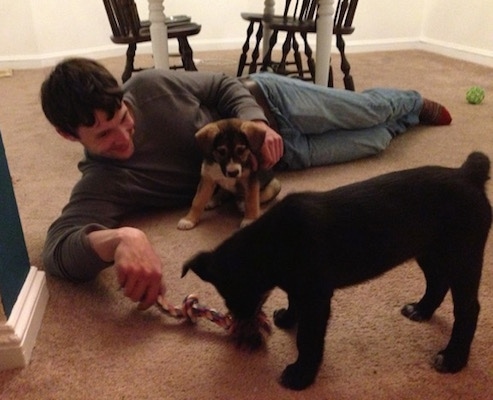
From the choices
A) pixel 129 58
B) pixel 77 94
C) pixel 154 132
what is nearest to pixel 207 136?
pixel 154 132

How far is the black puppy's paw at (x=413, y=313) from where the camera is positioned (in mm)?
1106

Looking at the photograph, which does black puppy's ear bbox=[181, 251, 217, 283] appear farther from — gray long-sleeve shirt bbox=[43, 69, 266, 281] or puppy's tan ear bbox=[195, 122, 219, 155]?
puppy's tan ear bbox=[195, 122, 219, 155]

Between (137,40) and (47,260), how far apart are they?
2015 mm

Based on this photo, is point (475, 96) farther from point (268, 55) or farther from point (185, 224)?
point (185, 224)

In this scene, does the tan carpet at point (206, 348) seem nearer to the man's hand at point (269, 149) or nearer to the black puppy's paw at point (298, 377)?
the black puppy's paw at point (298, 377)

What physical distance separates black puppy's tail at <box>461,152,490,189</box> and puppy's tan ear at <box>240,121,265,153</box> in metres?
0.70

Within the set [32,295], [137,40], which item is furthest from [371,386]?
[137,40]

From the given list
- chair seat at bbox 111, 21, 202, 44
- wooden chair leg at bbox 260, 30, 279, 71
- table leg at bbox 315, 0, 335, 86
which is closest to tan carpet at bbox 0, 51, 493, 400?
table leg at bbox 315, 0, 335, 86

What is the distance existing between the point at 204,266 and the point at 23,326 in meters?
0.40

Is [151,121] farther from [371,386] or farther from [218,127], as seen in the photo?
[371,386]

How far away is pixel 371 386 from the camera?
3.11 feet

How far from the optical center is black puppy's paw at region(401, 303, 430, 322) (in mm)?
1106

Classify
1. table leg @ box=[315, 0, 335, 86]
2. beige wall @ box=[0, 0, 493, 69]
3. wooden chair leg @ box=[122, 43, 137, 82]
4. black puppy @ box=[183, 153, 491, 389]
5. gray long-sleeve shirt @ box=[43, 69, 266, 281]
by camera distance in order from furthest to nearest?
beige wall @ box=[0, 0, 493, 69] → wooden chair leg @ box=[122, 43, 137, 82] → table leg @ box=[315, 0, 335, 86] → gray long-sleeve shirt @ box=[43, 69, 266, 281] → black puppy @ box=[183, 153, 491, 389]

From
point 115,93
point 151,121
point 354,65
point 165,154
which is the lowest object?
point 354,65
